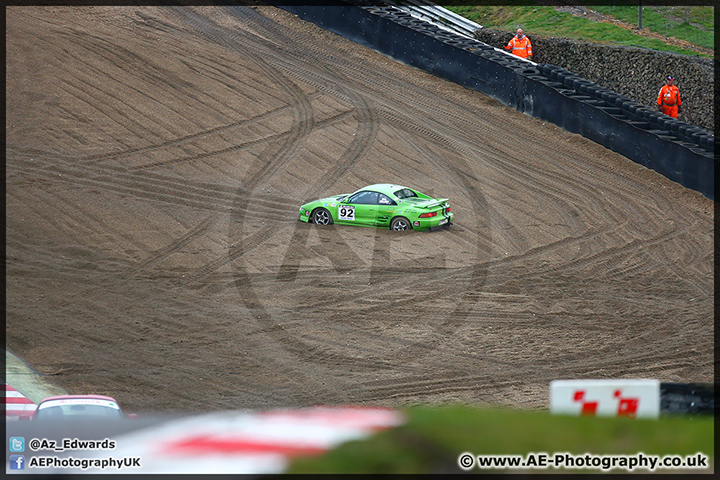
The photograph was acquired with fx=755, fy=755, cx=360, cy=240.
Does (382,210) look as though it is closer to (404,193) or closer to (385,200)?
(385,200)

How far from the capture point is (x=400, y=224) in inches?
736

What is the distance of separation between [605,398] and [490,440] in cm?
197

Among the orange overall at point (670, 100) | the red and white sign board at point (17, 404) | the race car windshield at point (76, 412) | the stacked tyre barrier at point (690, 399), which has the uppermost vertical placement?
the orange overall at point (670, 100)

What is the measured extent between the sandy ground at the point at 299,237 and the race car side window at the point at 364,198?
2.38 feet

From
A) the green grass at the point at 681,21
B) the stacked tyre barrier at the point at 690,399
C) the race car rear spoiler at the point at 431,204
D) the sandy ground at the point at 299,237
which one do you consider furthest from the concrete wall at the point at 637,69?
the stacked tyre barrier at the point at 690,399

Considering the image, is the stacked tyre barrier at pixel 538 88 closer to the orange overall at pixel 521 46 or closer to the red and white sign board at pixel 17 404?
the orange overall at pixel 521 46

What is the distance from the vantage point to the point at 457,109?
85.1ft

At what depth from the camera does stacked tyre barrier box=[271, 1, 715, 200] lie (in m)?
21.2

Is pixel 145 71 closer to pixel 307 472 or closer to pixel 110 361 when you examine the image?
pixel 110 361

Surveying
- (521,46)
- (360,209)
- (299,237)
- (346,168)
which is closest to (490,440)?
(299,237)

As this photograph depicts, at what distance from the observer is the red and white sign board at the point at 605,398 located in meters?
4.76

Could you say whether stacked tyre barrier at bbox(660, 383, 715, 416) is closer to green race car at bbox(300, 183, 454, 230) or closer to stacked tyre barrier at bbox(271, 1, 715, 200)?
green race car at bbox(300, 183, 454, 230)

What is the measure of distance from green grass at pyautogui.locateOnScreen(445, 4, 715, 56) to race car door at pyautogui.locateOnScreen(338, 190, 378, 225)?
12672mm

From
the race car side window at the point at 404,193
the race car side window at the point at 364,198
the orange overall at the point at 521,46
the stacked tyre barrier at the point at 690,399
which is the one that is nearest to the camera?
the stacked tyre barrier at the point at 690,399
